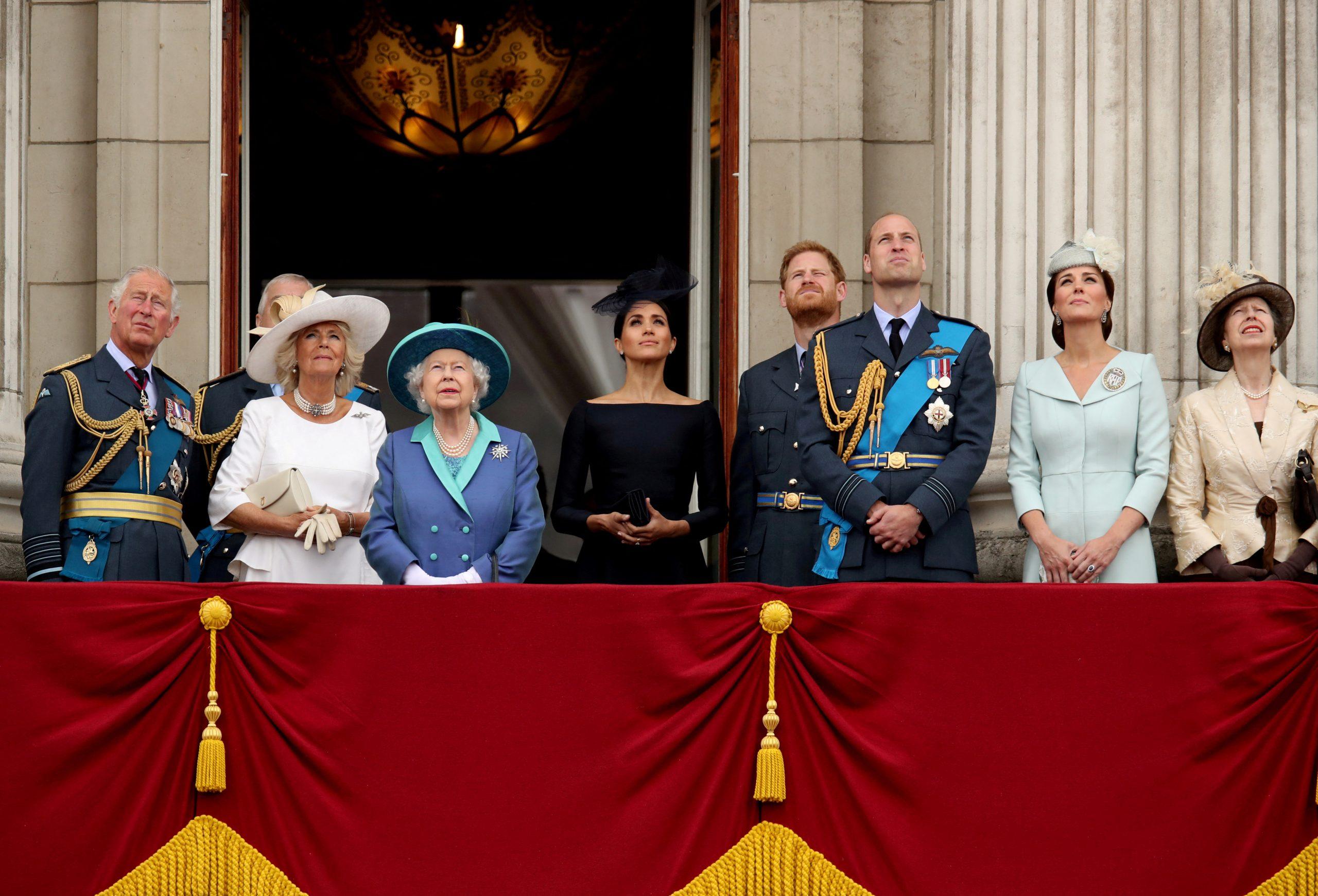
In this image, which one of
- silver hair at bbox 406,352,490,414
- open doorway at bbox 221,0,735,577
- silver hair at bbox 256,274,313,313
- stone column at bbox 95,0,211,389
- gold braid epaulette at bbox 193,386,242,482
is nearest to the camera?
silver hair at bbox 406,352,490,414

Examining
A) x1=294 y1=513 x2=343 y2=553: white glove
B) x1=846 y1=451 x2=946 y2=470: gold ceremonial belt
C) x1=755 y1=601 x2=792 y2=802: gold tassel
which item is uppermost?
x1=846 y1=451 x2=946 y2=470: gold ceremonial belt

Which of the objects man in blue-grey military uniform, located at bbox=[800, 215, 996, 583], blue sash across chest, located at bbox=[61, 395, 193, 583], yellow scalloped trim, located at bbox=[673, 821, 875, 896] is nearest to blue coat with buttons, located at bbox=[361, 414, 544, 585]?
blue sash across chest, located at bbox=[61, 395, 193, 583]

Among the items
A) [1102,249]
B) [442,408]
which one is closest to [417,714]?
[442,408]

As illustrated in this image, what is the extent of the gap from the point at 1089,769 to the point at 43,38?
579cm

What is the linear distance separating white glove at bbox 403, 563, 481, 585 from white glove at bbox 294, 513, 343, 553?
324mm

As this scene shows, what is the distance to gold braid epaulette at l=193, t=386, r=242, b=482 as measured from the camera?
6.02 metres

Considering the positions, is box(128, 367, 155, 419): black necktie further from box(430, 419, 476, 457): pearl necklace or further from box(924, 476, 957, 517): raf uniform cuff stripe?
box(924, 476, 957, 517): raf uniform cuff stripe

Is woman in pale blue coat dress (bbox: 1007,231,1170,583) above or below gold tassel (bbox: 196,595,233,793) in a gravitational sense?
above

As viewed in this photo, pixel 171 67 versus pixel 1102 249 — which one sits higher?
pixel 171 67

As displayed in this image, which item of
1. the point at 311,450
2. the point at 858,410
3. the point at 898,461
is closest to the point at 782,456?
the point at 858,410

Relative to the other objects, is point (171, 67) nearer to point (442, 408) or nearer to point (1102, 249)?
point (442, 408)

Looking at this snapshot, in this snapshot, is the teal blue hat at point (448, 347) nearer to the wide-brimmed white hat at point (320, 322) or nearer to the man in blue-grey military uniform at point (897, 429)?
the wide-brimmed white hat at point (320, 322)

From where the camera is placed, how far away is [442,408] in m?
5.73

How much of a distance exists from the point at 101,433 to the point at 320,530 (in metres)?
0.82
